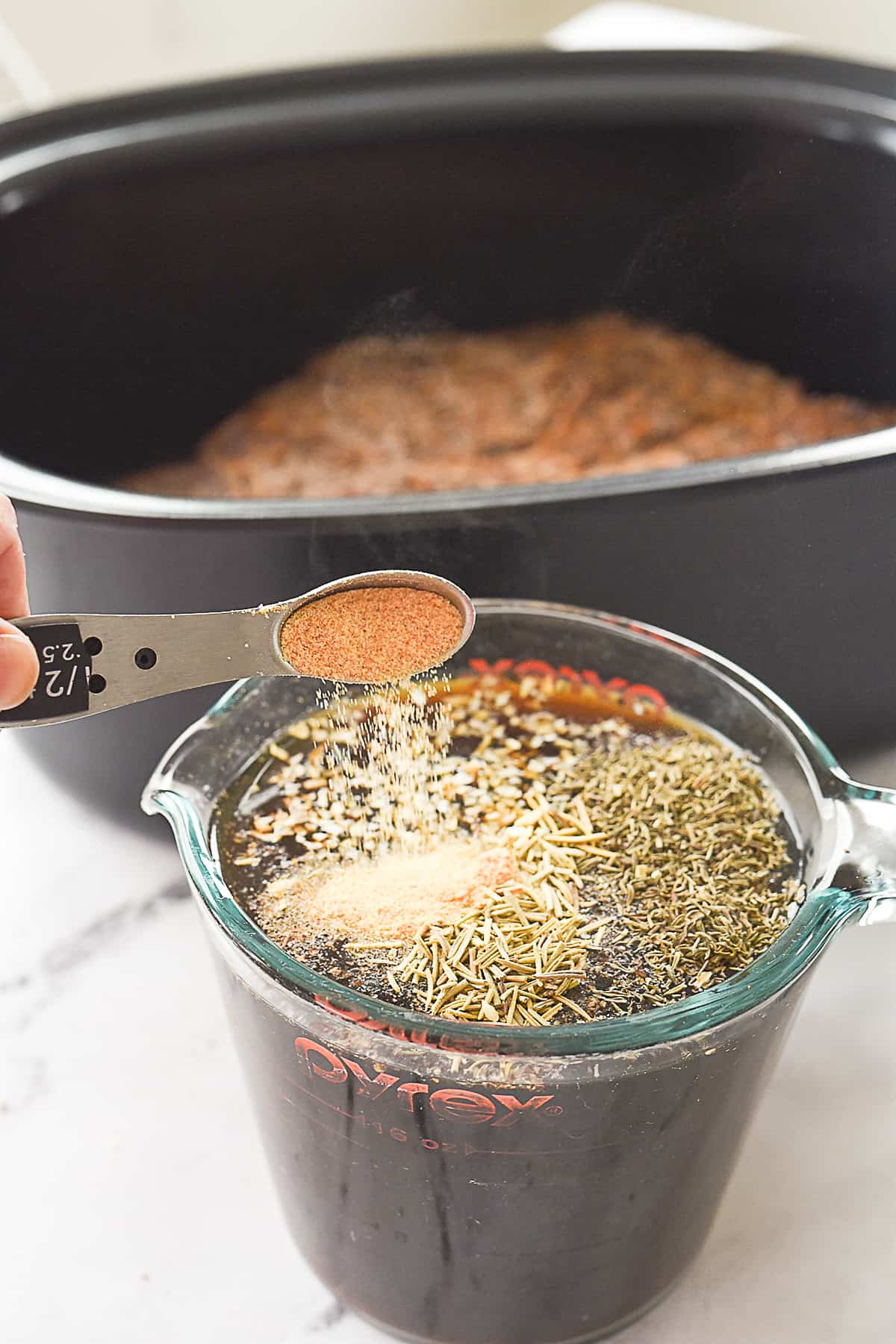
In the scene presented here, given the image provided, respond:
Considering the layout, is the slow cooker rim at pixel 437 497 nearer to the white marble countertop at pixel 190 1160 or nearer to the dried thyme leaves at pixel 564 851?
the dried thyme leaves at pixel 564 851

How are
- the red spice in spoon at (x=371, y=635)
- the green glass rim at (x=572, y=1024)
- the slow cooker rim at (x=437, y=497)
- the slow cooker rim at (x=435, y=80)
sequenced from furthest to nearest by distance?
the slow cooker rim at (x=435, y=80) < the slow cooker rim at (x=437, y=497) < the red spice in spoon at (x=371, y=635) < the green glass rim at (x=572, y=1024)

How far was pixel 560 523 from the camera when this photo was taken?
716mm

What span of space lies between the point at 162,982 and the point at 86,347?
534 millimetres

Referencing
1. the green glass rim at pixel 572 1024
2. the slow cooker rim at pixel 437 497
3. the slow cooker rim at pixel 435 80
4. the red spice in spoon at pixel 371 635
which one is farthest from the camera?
the slow cooker rim at pixel 435 80

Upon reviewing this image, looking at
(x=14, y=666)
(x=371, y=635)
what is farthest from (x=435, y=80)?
(x=14, y=666)

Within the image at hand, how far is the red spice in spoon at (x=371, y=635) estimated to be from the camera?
0.60 meters

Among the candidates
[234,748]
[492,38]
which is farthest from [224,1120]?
[492,38]

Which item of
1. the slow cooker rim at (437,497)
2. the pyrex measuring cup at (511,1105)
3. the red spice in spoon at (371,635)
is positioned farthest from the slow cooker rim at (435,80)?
the pyrex measuring cup at (511,1105)

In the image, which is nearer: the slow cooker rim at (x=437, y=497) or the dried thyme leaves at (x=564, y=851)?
the dried thyme leaves at (x=564, y=851)

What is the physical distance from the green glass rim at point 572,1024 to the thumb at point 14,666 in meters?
0.09

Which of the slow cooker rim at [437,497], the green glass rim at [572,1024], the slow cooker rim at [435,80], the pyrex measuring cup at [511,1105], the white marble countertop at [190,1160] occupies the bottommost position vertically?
the white marble countertop at [190,1160]

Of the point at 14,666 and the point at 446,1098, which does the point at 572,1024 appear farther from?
the point at 14,666

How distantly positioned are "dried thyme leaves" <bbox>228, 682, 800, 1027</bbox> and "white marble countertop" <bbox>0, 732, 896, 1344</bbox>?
5.9 inches

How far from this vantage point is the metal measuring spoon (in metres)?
0.54
